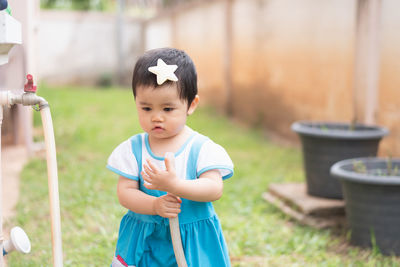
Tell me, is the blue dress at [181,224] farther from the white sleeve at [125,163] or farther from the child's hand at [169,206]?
the child's hand at [169,206]

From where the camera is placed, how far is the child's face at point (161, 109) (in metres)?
1.53

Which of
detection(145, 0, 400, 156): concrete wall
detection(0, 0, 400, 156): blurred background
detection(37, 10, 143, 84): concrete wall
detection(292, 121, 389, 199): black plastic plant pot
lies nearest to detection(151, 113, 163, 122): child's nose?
detection(0, 0, 400, 156): blurred background

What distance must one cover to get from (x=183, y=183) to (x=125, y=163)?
28 centimetres

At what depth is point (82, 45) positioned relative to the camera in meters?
12.3

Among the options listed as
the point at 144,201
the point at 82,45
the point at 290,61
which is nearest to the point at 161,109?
the point at 144,201

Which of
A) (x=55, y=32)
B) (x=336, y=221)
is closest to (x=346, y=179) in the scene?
(x=336, y=221)

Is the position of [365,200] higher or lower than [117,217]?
higher

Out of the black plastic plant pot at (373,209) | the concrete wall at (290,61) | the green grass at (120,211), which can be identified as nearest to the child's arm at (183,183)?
the green grass at (120,211)

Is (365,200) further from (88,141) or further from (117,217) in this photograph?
(88,141)

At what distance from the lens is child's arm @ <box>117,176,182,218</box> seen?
4.90 feet

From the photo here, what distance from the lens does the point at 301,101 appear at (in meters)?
5.77

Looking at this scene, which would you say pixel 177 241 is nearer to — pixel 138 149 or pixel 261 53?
pixel 138 149

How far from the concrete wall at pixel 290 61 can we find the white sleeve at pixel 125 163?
9.87 ft

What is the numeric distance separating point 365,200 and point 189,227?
145 centimetres
